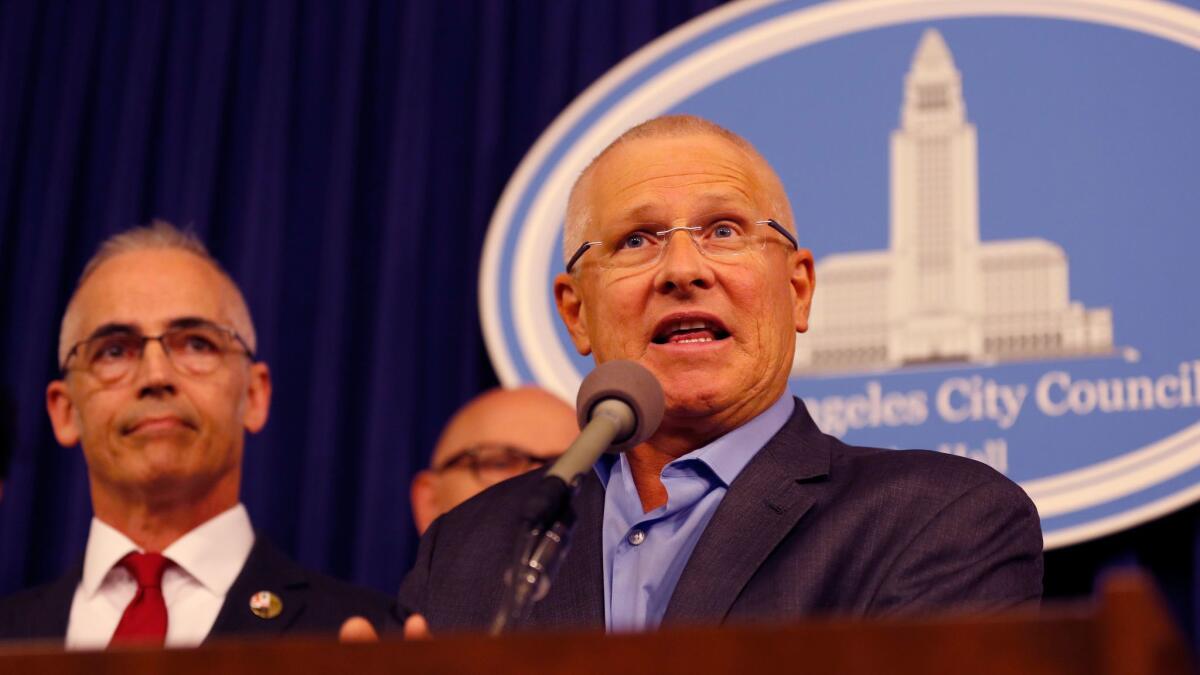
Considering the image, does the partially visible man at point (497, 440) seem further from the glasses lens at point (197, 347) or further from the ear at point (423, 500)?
the glasses lens at point (197, 347)

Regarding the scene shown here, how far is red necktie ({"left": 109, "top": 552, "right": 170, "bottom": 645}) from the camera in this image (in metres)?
2.23

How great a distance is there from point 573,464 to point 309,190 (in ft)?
7.60

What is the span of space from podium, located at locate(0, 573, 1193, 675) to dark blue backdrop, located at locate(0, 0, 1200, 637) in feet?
7.40

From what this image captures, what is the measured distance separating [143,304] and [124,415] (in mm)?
186

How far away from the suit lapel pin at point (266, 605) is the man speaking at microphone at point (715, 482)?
66 cm

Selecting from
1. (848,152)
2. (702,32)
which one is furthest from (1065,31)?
(702,32)

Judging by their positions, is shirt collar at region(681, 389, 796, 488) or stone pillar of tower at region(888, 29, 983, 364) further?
stone pillar of tower at region(888, 29, 983, 364)

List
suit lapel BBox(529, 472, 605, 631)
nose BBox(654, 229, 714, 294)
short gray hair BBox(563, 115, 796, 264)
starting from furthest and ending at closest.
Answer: short gray hair BBox(563, 115, 796, 264)
nose BBox(654, 229, 714, 294)
suit lapel BBox(529, 472, 605, 631)

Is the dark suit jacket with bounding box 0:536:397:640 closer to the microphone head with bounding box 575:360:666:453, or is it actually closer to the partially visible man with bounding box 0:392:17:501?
the partially visible man with bounding box 0:392:17:501

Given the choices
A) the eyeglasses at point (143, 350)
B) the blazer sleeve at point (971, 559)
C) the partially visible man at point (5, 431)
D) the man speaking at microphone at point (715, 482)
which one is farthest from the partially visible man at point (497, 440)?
the blazer sleeve at point (971, 559)

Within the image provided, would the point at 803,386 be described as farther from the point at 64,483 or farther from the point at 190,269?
the point at 64,483

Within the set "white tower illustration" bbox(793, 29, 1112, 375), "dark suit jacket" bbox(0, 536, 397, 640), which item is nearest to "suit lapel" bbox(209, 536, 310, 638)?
"dark suit jacket" bbox(0, 536, 397, 640)

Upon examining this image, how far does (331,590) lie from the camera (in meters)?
2.35

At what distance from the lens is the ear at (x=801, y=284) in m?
1.80
